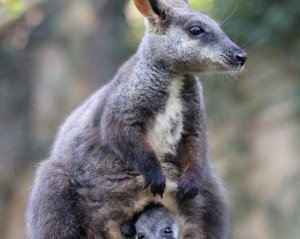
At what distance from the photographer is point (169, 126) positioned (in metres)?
7.92

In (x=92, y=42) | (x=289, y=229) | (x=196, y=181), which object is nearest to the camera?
(x=196, y=181)

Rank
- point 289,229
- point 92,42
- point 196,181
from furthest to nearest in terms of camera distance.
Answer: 1. point 92,42
2. point 289,229
3. point 196,181

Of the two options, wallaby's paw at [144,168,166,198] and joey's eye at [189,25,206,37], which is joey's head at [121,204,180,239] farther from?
joey's eye at [189,25,206,37]

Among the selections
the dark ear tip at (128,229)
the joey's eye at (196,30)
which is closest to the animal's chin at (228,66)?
the joey's eye at (196,30)

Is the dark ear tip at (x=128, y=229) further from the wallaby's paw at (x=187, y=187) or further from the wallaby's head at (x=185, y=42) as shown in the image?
the wallaby's head at (x=185, y=42)

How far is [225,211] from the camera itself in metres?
8.38

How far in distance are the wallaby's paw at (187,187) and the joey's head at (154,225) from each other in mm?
235

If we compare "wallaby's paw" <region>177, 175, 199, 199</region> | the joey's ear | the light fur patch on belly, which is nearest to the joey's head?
"wallaby's paw" <region>177, 175, 199, 199</region>

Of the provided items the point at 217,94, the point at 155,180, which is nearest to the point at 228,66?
the point at 155,180

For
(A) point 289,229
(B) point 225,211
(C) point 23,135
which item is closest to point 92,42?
(C) point 23,135

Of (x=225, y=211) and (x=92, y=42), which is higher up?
(x=92, y=42)

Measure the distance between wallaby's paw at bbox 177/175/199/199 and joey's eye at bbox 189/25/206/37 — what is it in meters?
1.16

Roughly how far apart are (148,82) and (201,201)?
1076 millimetres

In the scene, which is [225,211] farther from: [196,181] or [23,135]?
[23,135]
